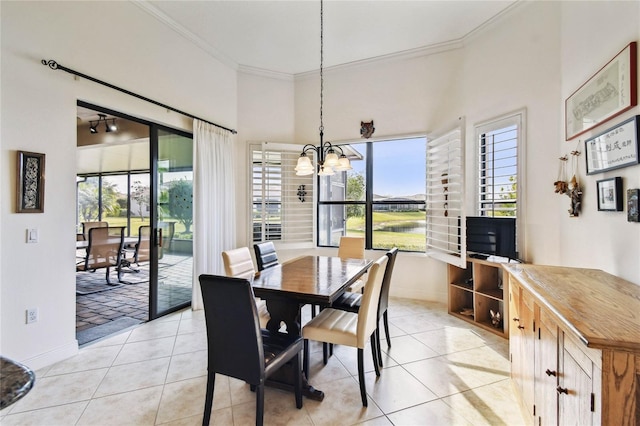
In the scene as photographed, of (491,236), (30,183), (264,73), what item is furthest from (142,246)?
(491,236)

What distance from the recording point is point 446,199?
3.80 meters

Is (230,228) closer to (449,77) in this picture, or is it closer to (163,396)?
(163,396)

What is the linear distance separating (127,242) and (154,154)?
272 centimetres

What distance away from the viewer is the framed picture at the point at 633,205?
159cm

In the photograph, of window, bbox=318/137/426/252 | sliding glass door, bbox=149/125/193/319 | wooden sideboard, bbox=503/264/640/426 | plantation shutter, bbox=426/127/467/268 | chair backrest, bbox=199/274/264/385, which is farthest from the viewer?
window, bbox=318/137/426/252

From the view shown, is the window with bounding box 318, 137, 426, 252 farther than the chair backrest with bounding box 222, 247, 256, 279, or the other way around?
the window with bounding box 318, 137, 426, 252

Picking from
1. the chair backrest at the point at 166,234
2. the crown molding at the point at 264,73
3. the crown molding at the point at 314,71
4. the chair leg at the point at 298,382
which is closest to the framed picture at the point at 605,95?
Answer: the crown molding at the point at 314,71

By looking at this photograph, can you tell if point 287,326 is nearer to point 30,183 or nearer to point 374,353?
point 374,353

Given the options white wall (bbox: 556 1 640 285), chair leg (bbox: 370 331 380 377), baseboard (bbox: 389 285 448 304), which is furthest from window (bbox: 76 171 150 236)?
white wall (bbox: 556 1 640 285)

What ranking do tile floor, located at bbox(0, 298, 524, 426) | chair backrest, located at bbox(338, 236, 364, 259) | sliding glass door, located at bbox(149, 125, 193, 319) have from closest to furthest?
1. tile floor, located at bbox(0, 298, 524, 426)
2. sliding glass door, located at bbox(149, 125, 193, 319)
3. chair backrest, located at bbox(338, 236, 364, 259)

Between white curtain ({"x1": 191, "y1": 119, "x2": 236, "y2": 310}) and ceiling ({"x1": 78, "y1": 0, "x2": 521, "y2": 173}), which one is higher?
ceiling ({"x1": 78, "y1": 0, "x2": 521, "y2": 173})

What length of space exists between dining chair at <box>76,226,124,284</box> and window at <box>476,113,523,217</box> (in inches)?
213

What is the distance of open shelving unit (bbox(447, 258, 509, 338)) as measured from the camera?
3.07 meters

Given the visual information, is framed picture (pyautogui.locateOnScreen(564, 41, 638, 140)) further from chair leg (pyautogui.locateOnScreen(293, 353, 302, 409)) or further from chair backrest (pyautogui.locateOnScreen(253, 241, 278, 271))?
chair backrest (pyautogui.locateOnScreen(253, 241, 278, 271))
